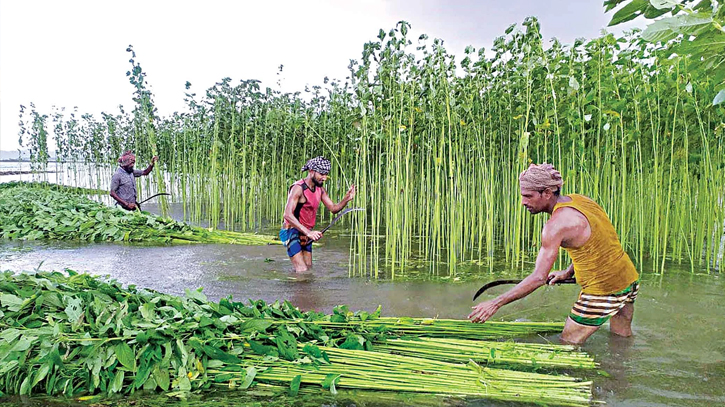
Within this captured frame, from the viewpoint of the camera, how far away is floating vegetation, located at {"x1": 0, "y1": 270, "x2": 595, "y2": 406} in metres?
2.90

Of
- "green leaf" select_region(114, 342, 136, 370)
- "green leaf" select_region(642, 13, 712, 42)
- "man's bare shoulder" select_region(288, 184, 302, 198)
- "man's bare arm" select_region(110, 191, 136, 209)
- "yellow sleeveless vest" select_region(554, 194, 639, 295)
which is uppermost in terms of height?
"green leaf" select_region(642, 13, 712, 42)

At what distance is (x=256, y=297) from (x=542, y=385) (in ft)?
10.5

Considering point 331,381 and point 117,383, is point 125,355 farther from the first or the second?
point 331,381

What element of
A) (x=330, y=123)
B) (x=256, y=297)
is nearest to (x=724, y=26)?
(x=256, y=297)

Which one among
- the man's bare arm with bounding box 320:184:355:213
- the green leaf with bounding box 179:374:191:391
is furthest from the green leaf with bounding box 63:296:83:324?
the man's bare arm with bounding box 320:184:355:213

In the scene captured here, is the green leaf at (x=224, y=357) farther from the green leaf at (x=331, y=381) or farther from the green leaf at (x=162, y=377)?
the green leaf at (x=331, y=381)

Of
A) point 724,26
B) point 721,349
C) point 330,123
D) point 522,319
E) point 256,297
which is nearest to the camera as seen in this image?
point 724,26

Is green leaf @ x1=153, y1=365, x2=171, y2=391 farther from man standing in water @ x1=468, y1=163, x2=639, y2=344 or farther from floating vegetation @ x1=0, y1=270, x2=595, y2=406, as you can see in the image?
man standing in water @ x1=468, y1=163, x2=639, y2=344

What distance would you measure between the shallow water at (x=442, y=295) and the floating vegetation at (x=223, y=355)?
0.50ft

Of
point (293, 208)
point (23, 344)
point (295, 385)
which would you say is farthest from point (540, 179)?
point (293, 208)

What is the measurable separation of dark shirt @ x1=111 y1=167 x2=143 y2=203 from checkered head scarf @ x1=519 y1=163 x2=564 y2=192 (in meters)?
8.62

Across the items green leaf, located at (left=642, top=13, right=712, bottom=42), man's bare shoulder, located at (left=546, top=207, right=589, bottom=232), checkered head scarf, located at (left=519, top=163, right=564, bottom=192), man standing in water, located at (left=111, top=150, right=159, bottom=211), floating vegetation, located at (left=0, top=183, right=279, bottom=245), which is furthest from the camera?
man standing in water, located at (left=111, top=150, right=159, bottom=211)

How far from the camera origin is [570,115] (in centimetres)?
625

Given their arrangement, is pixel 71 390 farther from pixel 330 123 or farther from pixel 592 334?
pixel 330 123
